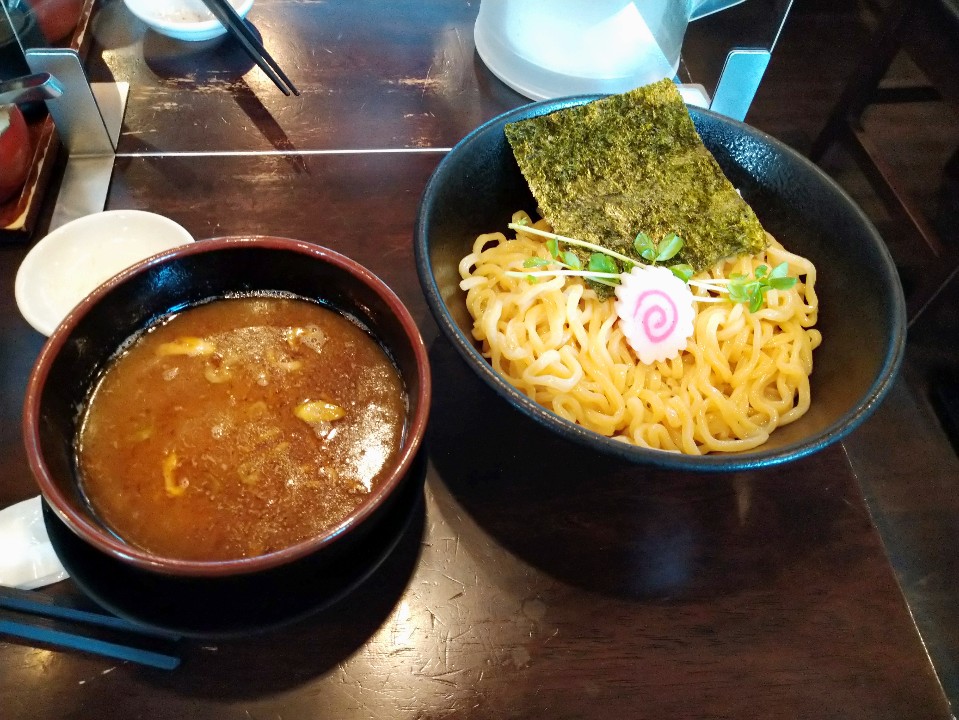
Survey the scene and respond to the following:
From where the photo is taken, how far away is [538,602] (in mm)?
1184

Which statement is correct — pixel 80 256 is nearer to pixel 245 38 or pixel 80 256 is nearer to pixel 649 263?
pixel 245 38

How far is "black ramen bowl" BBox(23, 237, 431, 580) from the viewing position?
2.90 ft

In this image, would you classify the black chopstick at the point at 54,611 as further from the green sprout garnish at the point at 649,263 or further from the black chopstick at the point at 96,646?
the green sprout garnish at the point at 649,263

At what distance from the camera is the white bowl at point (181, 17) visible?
198 cm

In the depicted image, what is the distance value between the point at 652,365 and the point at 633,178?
0.43 meters

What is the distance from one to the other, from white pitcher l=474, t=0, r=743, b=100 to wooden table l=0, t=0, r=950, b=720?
2.36 ft

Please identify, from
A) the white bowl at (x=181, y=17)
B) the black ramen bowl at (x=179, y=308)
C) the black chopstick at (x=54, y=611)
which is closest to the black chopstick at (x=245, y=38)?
the white bowl at (x=181, y=17)

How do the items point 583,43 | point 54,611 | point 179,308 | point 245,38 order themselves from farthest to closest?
point 583,43 < point 245,38 < point 179,308 < point 54,611

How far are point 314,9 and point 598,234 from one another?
4.39ft

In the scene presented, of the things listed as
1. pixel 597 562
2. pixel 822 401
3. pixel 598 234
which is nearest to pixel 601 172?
pixel 598 234

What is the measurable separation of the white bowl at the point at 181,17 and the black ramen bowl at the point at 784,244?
1.07 m

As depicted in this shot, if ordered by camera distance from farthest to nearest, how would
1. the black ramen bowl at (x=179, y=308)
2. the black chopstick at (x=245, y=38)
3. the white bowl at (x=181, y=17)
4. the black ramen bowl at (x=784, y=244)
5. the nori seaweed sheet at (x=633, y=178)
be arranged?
the white bowl at (x=181, y=17), the black chopstick at (x=245, y=38), the nori seaweed sheet at (x=633, y=178), the black ramen bowl at (x=784, y=244), the black ramen bowl at (x=179, y=308)

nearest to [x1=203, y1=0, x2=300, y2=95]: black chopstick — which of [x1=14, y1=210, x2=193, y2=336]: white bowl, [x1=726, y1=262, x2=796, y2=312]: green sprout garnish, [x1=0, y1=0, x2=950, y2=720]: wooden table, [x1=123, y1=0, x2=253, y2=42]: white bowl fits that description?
[x1=123, y1=0, x2=253, y2=42]: white bowl

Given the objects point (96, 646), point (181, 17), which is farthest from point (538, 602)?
point (181, 17)
